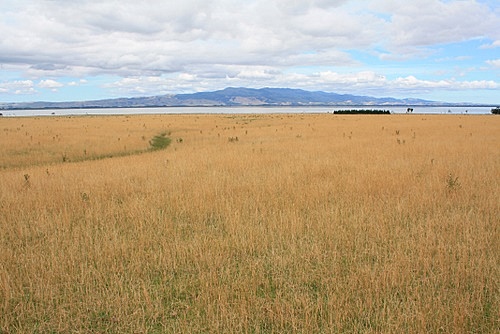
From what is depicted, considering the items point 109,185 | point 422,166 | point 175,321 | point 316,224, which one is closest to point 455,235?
point 316,224

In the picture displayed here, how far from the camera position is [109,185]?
11.0 metres

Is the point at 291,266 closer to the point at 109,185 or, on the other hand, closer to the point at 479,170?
the point at 109,185

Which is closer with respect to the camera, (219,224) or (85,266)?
(85,266)

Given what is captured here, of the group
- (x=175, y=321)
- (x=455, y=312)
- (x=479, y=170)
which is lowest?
(x=175, y=321)

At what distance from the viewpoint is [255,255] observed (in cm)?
585

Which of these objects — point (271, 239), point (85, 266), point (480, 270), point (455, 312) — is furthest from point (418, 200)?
point (85, 266)

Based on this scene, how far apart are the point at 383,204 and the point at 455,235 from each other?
6.69 ft

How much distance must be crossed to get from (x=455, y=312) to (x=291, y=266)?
228 cm

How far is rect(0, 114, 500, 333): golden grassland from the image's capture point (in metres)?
4.10

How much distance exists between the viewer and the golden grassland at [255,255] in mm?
4102

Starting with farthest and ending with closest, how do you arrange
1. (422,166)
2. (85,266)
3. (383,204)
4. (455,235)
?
(422,166)
(383,204)
(455,235)
(85,266)

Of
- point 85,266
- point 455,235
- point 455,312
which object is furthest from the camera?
point 455,235

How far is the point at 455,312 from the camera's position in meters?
3.85

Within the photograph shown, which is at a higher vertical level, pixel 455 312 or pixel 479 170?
pixel 479 170
